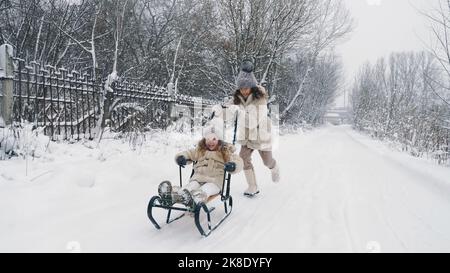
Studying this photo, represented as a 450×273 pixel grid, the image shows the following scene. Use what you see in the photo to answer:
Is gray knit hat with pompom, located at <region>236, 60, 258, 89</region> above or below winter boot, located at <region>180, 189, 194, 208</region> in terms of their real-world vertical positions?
above

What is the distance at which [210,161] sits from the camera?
4.31m

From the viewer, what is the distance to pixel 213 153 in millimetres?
4363

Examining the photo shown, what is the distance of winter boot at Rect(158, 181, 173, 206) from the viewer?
140 inches

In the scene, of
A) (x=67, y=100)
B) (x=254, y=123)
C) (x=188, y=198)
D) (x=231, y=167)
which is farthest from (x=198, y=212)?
(x=67, y=100)

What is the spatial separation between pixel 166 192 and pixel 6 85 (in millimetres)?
4341

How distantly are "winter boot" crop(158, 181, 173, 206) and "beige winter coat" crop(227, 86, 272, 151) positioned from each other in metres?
2.10

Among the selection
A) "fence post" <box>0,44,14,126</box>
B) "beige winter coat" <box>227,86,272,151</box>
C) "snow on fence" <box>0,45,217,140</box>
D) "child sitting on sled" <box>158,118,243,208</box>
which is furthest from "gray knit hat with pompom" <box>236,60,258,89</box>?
"fence post" <box>0,44,14,126</box>

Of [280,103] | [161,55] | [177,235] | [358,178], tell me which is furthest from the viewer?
[280,103]

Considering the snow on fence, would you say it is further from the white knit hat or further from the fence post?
the white knit hat

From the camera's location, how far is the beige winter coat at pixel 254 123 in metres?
5.31

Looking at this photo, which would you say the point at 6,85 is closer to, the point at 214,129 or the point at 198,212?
the point at 214,129
